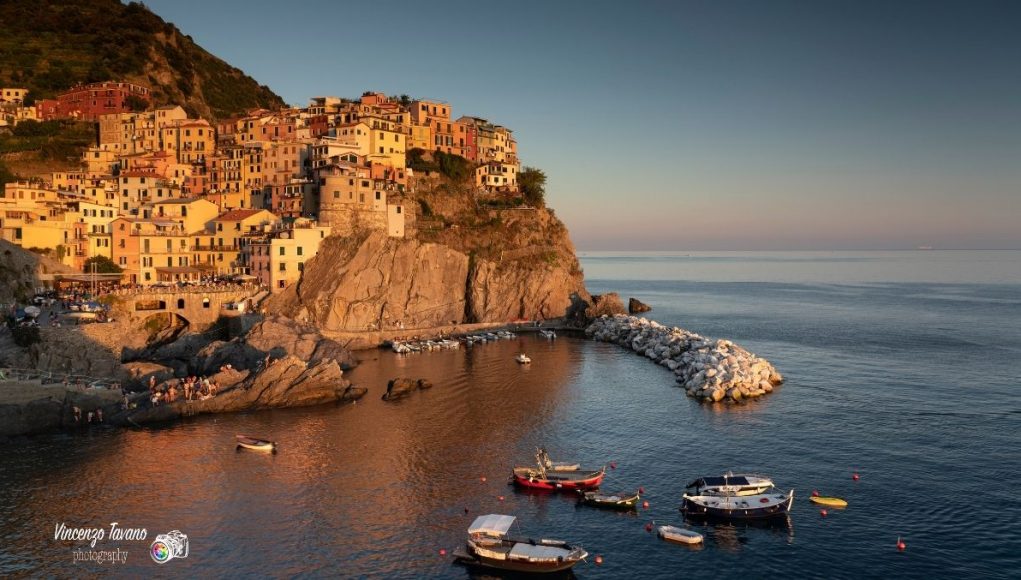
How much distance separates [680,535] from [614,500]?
481cm

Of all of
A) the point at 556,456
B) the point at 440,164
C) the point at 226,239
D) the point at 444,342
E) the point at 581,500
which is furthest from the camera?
the point at 440,164

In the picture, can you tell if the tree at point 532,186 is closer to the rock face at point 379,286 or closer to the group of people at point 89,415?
the rock face at point 379,286

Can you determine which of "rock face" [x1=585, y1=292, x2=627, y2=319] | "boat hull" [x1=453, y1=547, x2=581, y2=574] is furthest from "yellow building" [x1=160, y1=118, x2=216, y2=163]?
"boat hull" [x1=453, y1=547, x2=581, y2=574]

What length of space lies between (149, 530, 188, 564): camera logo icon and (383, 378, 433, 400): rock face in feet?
93.4

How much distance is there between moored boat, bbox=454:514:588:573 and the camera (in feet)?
99.9

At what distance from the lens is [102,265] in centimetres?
8088

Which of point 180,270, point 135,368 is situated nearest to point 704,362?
point 135,368

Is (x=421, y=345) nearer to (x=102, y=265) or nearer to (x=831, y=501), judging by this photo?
(x=102, y=265)

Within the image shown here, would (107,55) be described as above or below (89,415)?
above

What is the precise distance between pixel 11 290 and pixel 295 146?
44332mm

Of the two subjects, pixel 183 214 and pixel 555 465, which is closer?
pixel 555 465

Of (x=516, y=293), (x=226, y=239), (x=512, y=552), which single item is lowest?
(x=512, y=552)

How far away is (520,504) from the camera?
3809cm

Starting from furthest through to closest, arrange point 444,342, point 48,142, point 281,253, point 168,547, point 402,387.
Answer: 1. point 48,142
2. point 444,342
3. point 281,253
4. point 402,387
5. point 168,547
